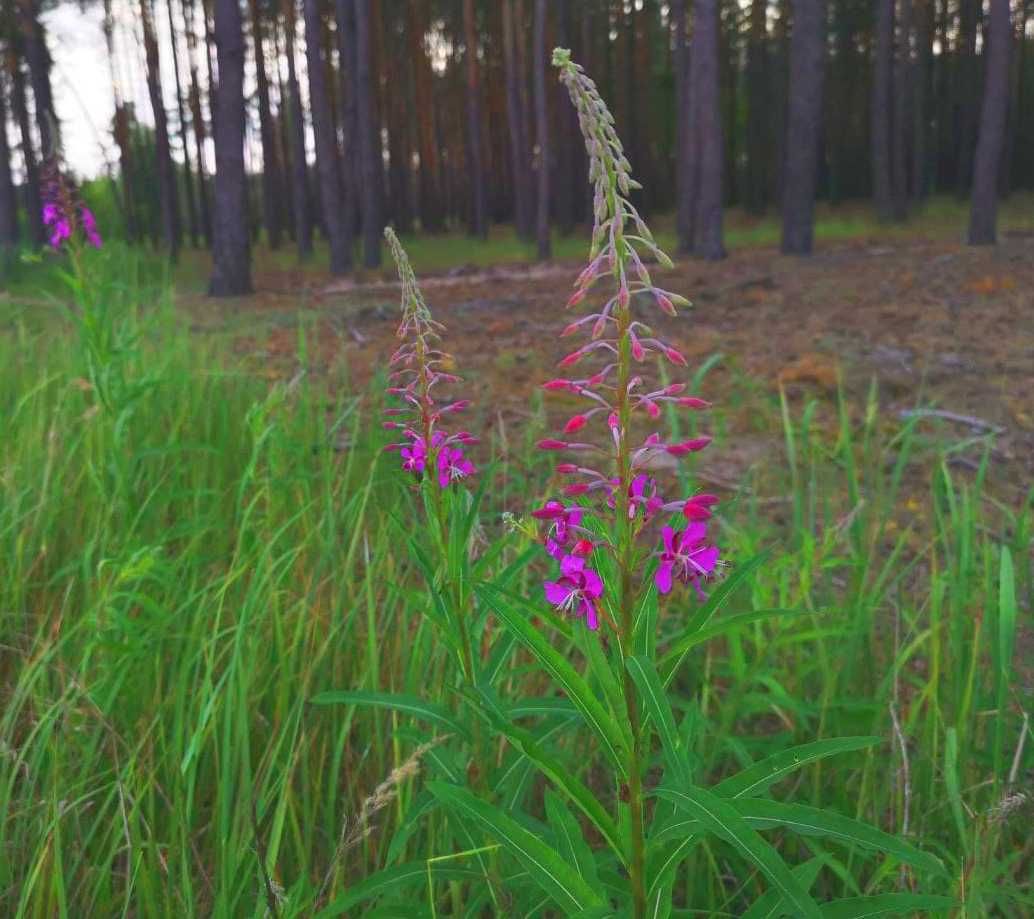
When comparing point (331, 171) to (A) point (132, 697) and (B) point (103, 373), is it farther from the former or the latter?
(A) point (132, 697)

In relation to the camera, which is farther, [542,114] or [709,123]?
[542,114]

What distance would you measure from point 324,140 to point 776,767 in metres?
16.8

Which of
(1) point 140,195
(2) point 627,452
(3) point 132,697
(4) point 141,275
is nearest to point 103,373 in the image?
(3) point 132,697

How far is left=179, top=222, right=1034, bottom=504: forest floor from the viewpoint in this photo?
4469 millimetres

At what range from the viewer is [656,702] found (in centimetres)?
100

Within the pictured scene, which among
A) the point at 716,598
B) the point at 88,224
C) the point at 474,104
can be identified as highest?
the point at 474,104

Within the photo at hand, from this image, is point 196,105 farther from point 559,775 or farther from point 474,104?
point 559,775

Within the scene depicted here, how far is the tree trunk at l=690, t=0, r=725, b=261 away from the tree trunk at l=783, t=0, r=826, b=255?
1.02 m

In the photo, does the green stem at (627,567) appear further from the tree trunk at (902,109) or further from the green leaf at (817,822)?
the tree trunk at (902,109)

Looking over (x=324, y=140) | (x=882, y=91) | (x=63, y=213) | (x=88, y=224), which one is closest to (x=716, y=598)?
(x=63, y=213)

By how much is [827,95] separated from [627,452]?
3392 cm

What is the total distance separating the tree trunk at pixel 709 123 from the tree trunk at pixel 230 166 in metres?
6.00

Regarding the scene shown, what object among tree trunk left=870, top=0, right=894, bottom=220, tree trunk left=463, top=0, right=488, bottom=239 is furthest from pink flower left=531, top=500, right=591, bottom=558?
tree trunk left=463, top=0, right=488, bottom=239

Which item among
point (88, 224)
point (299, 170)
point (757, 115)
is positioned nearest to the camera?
point (88, 224)
